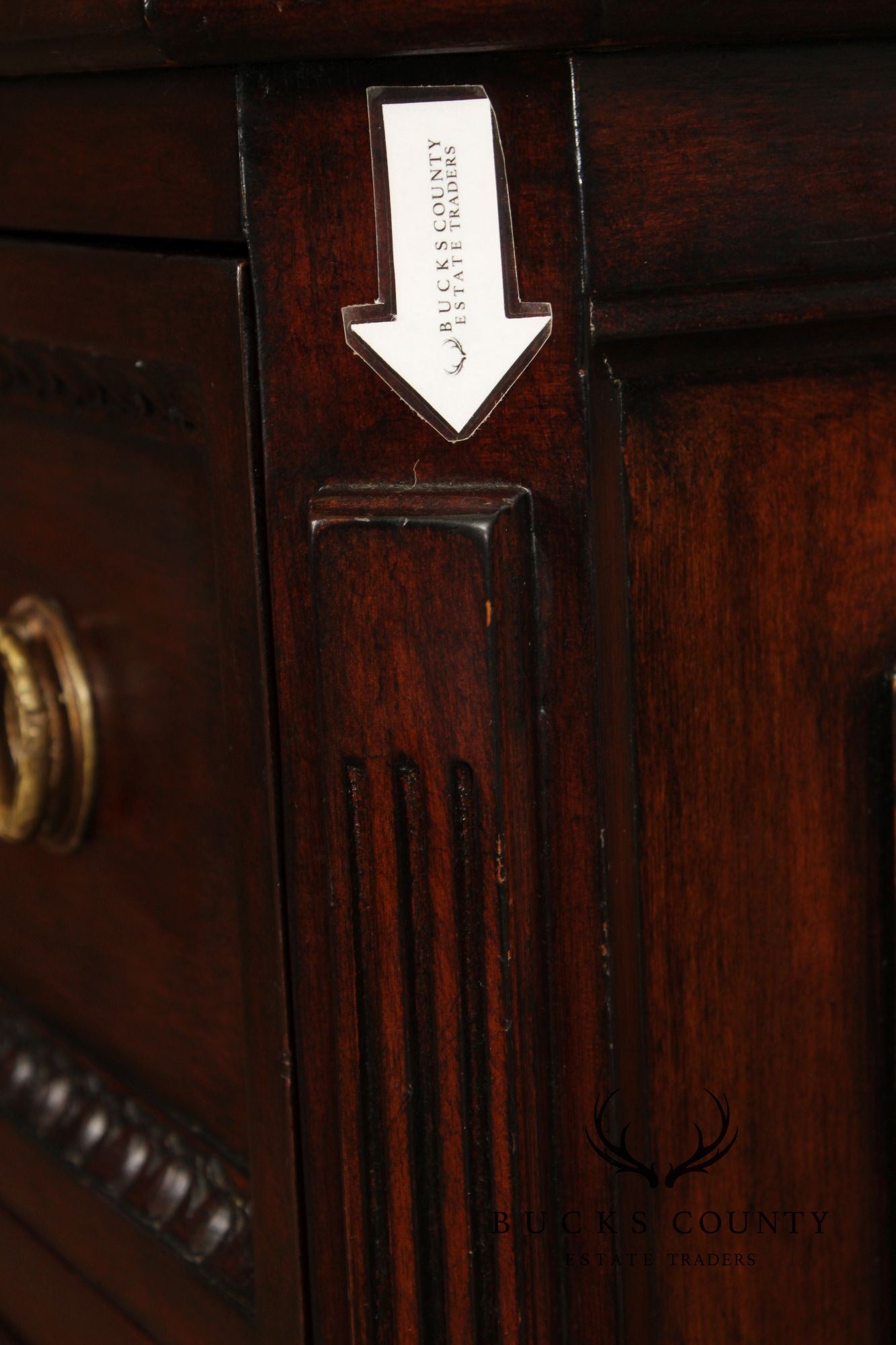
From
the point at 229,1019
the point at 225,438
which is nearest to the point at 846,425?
Result: the point at 225,438

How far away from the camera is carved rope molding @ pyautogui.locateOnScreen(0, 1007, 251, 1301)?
643 millimetres

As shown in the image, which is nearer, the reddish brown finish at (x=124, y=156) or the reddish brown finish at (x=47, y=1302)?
the reddish brown finish at (x=124, y=156)

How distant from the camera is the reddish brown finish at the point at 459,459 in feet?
1.53

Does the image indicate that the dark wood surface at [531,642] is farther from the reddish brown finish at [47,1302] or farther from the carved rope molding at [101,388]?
the reddish brown finish at [47,1302]

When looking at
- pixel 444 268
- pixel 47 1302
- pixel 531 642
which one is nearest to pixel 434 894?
pixel 531 642

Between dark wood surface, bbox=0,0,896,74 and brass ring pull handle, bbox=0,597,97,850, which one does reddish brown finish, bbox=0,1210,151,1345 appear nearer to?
brass ring pull handle, bbox=0,597,97,850

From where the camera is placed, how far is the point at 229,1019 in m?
0.62

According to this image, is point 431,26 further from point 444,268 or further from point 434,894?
point 434,894

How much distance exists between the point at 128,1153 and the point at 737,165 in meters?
0.47

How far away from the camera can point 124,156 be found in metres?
0.54

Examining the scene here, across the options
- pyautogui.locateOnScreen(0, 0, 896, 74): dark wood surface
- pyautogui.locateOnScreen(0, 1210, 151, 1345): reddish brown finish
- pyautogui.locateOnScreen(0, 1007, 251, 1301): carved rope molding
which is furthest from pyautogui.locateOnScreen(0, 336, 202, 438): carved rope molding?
pyautogui.locateOnScreen(0, 1210, 151, 1345): reddish brown finish

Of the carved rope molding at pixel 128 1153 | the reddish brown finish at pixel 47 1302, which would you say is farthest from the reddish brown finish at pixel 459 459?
the reddish brown finish at pixel 47 1302

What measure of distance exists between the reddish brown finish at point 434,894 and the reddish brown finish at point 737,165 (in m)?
0.08

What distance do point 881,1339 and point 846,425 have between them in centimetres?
33
